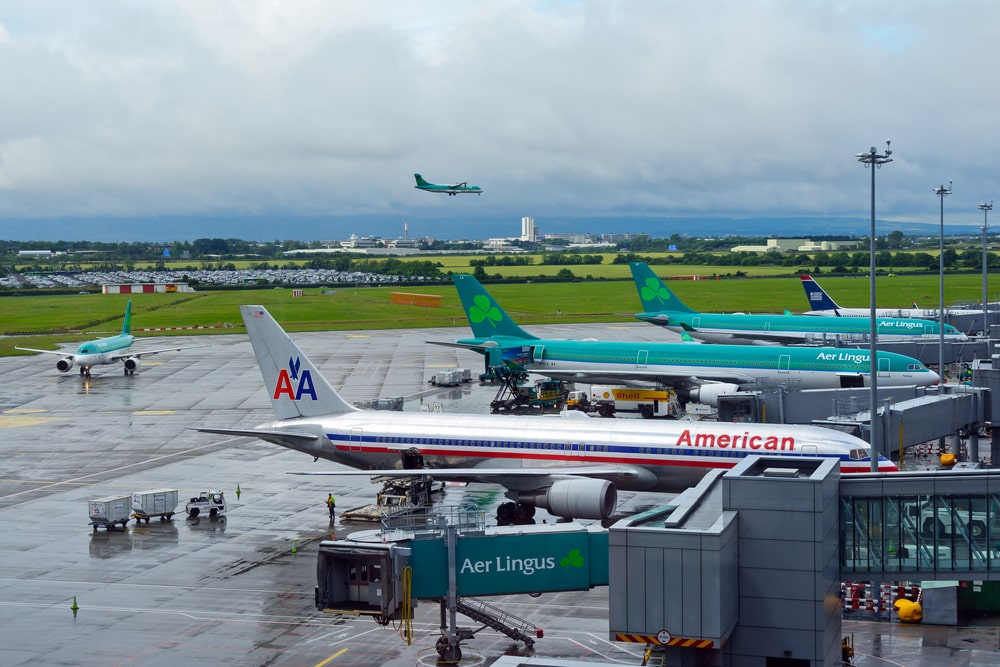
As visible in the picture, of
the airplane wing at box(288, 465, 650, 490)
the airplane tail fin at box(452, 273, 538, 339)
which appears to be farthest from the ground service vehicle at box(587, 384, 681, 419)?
the airplane wing at box(288, 465, 650, 490)

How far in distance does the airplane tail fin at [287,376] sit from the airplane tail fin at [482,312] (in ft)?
A: 106

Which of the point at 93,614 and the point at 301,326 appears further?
the point at 301,326

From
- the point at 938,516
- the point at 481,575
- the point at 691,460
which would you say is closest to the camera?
the point at 938,516

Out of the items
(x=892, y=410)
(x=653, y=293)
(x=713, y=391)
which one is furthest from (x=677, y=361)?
(x=892, y=410)

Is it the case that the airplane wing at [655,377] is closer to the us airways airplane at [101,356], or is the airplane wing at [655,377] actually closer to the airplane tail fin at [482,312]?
the airplane tail fin at [482,312]

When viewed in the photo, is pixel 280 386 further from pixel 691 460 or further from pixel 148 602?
pixel 691 460

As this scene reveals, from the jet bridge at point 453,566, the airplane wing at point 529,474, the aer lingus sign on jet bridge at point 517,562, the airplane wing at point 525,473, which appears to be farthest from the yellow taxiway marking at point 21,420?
the aer lingus sign on jet bridge at point 517,562

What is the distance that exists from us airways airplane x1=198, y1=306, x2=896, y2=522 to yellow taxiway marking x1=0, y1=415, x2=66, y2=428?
123 ft

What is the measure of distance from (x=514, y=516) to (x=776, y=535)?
23.2 metres

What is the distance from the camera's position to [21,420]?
81688 mm

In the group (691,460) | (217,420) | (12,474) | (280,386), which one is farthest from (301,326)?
(691,460)

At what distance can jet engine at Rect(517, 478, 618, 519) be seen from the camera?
4138 cm

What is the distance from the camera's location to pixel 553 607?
3756 centimetres

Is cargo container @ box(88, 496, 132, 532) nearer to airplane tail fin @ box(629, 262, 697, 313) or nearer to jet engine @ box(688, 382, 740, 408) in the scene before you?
jet engine @ box(688, 382, 740, 408)
